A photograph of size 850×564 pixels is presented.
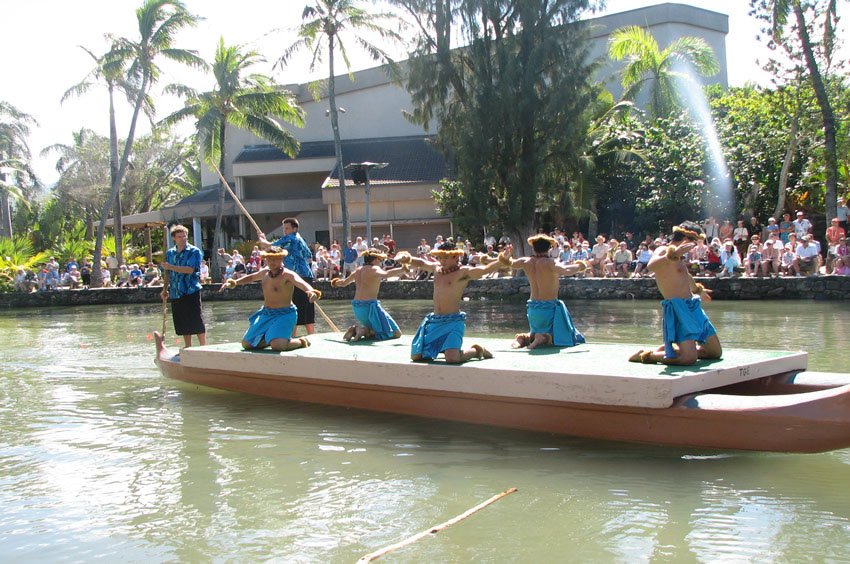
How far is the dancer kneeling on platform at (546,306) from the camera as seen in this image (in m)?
7.30

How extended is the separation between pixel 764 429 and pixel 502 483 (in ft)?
5.28

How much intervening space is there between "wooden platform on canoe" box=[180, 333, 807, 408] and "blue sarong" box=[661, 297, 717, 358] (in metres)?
0.19

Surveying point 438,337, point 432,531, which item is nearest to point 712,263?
point 438,337

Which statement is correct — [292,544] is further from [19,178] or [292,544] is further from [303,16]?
[19,178]

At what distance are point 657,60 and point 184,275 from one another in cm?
1867

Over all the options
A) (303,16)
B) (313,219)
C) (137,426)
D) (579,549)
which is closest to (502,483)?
(579,549)

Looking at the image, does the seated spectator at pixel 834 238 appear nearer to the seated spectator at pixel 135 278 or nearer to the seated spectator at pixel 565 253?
the seated spectator at pixel 565 253

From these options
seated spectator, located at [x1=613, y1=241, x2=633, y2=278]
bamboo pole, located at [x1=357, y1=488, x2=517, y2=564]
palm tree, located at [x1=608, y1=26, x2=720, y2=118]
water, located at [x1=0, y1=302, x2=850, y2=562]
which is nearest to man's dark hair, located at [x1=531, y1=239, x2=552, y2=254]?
water, located at [x1=0, y1=302, x2=850, y2=562]

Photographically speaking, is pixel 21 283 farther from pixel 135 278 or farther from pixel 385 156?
pixel 385 156

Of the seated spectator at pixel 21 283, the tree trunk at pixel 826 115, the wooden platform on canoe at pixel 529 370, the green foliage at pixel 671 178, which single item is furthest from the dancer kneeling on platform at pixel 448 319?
the seated spectator at pixel 21 283

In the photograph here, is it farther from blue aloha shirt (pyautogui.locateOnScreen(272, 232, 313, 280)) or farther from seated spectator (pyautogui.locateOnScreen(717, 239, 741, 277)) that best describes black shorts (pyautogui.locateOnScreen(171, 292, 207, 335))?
seated spectator (pyautogui.locateOnScreen(717, 239, 741, 277))

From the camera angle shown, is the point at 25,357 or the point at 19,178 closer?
the point at 25,357

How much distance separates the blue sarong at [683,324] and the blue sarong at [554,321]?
1.36 m

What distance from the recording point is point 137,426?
7.30m
